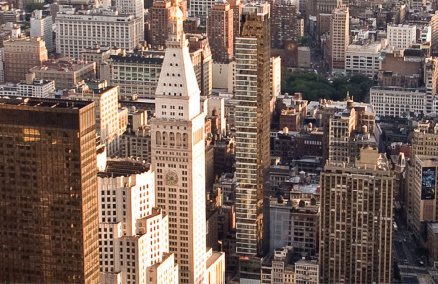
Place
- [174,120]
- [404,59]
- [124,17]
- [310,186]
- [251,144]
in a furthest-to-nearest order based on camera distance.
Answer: [124,17] → [404,59] → [310,186] → [251,144] → [174,120]

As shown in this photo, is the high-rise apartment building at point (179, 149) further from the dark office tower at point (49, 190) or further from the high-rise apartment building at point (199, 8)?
the high-rise apartment building at point (199, 8)

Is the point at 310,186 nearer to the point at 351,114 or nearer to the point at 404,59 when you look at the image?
the point at 351,114

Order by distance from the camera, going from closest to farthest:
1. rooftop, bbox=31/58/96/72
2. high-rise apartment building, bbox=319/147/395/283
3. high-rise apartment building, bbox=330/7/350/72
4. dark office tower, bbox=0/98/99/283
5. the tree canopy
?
dark office tower, bbox=0/98/99/283 → high-rise apartment building, bbox=319/147/395/283 → rooftop, bbox=31/58/96/72 → the tree canopy → high-rise apartment building, bbox=330/7/350/72

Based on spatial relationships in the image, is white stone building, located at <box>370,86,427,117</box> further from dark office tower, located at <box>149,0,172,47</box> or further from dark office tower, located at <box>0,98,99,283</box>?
dark office tower, located at <box>0,98,99,283</box>

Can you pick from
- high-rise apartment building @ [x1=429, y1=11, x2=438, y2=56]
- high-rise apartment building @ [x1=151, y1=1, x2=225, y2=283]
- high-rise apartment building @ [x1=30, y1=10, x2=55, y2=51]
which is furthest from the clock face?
high-rise apartment building @ [x1=429, y1=11, x2=438, y2=56]

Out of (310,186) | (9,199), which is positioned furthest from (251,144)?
(9,199)

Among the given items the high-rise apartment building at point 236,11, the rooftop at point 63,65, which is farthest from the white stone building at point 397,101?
the rooftop at point 63,65

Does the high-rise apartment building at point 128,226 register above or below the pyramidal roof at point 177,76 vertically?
below
